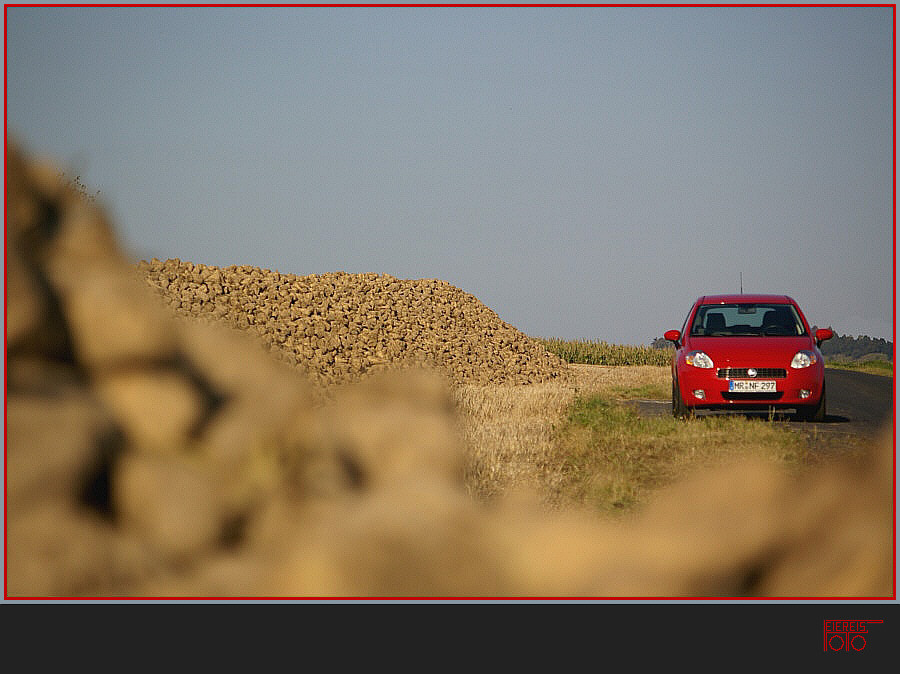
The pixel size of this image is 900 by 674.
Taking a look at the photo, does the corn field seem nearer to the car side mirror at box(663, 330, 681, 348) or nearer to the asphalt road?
the asphalt road

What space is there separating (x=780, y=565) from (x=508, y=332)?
79.6 feet

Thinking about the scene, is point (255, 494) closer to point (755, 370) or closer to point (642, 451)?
point (642, 451)

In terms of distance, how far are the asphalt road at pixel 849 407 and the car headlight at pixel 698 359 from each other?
0.60 meters

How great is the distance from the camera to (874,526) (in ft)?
5.44

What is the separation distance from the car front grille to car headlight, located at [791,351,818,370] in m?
0.13

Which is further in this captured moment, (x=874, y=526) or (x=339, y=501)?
(x=874, y=526)

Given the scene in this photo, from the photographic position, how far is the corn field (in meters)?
31.8

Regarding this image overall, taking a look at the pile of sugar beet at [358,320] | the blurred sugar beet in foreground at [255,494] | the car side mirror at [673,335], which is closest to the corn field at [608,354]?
the pile of sugar beet at [358,320]

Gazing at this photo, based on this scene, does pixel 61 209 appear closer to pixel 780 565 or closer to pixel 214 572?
pixel 214 572

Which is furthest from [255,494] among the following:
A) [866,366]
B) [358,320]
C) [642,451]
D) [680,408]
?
[866,366]

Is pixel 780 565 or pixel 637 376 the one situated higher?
pixel 780 565

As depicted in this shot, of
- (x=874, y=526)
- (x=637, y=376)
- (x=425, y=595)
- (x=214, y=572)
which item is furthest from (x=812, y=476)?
(x=637, y=376)

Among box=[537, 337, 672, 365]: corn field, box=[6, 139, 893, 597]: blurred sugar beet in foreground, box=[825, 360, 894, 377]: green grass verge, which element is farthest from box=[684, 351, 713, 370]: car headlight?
box=[537, 337, 672, 365]: corn field

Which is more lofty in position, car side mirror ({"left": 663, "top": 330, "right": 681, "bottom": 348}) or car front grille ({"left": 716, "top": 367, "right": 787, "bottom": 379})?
car side mirror ({"left": 663, "top": 330, "right": 681, "bottom": 348})
